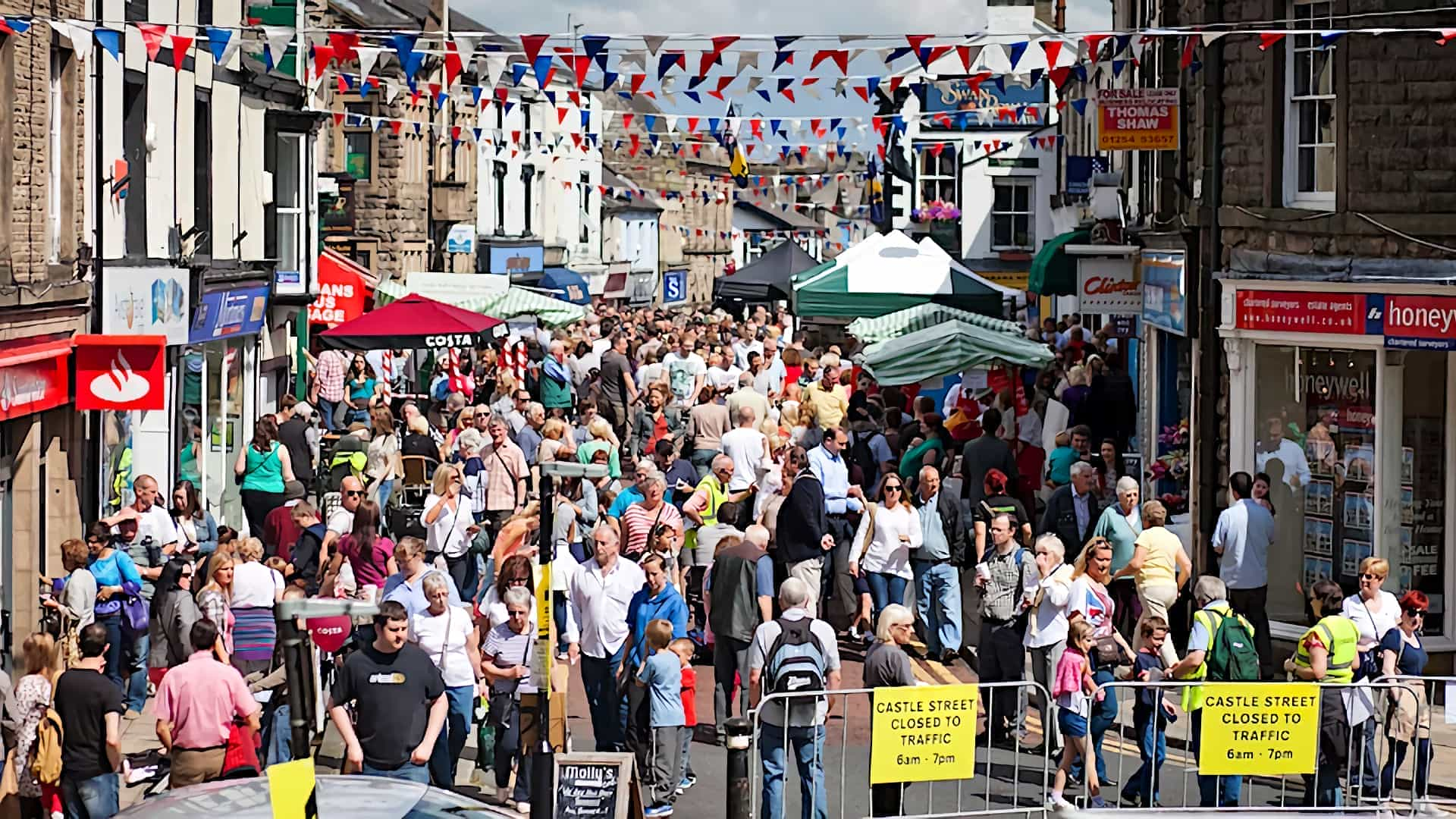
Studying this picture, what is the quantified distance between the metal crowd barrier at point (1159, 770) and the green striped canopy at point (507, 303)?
19.8 meters

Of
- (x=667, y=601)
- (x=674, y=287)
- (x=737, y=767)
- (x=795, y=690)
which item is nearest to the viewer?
(x=737, y=767)

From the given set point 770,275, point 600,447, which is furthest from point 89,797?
point 770,275

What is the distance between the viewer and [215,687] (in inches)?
409

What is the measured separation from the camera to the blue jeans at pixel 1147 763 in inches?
456

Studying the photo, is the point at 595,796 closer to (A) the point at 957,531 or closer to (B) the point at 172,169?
(A) the point at 957,531

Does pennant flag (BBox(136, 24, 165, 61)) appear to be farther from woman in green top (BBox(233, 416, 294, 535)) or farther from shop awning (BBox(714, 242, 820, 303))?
A: shop awning (BBox(714, 242, 820, 303))

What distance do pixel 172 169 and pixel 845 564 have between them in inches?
369

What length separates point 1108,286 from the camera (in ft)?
75.5

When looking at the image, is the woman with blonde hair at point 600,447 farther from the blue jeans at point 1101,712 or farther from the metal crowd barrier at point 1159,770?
the blue jeans at point 1101,712

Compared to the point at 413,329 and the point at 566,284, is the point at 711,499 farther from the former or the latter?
the point at 566,284

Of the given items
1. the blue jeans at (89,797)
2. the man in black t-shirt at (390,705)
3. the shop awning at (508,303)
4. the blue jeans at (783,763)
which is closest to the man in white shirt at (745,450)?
the blue jeans at (783,763)

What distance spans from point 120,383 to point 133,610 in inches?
152

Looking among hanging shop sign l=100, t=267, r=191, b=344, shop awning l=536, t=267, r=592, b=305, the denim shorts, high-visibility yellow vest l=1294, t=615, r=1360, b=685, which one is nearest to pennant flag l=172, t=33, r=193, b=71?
hanging shop sign l=100, t=267, r=191, b=344

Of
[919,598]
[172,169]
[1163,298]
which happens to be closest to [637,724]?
[919,598]
